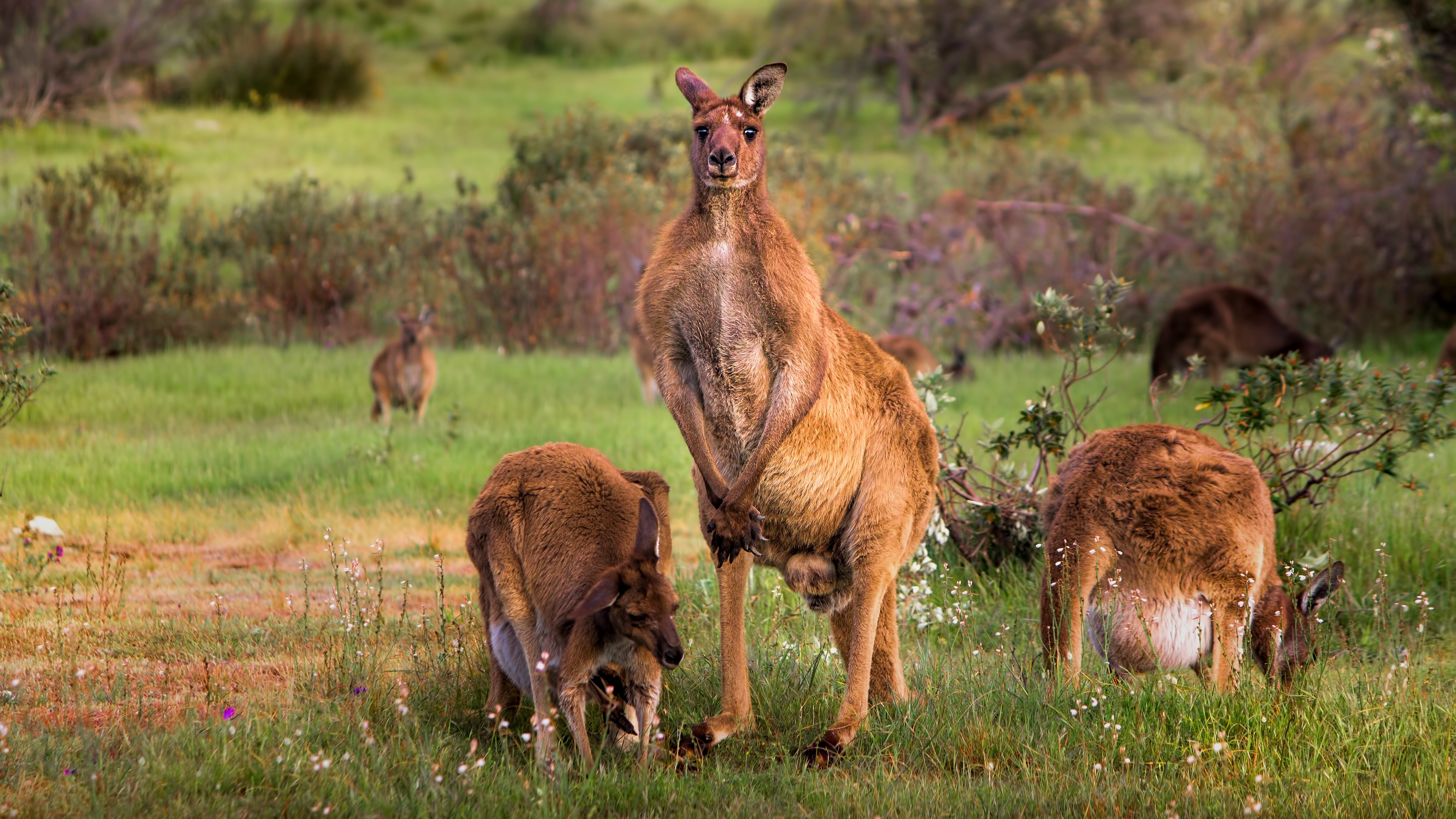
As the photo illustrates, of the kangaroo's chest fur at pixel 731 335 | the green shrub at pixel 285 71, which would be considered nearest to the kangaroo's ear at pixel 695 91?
the kangaroo's chest fur at pixel 731 335

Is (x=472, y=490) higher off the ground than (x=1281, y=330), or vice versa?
(x=1281, y=330)

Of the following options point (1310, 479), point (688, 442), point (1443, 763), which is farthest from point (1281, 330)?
point (688, 442)

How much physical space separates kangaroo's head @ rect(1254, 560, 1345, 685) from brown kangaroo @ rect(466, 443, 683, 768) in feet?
7.47

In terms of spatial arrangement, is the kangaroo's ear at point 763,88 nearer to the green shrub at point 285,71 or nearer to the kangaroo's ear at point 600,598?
the kangaroo's ear at point 600,598

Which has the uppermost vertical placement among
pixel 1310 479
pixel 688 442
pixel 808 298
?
pixel 808 298

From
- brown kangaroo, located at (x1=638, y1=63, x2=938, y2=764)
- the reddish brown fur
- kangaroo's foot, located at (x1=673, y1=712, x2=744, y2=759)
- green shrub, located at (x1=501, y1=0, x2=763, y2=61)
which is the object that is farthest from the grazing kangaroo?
green shrub, located at (x1=501, y1=0, x2=763, y2=61)

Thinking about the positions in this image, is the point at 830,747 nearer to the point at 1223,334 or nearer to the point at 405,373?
the point at 405,373

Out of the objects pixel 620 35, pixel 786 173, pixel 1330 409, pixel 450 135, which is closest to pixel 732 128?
pixel 1330 409

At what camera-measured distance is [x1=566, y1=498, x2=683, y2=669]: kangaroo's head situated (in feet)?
13.1

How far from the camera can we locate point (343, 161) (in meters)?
24.9

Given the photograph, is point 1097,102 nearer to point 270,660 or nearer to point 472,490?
point 472,490

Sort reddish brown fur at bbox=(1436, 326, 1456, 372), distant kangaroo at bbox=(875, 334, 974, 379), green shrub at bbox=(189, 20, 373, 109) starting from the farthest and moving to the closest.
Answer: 1. green shrub at bbox=(189, 20, 373, 109)
2. distant kangaroo at bbox=(875, 334, 974, 379)
3. reddish brown fur at bbox=(1436, 326, 1456, 372)

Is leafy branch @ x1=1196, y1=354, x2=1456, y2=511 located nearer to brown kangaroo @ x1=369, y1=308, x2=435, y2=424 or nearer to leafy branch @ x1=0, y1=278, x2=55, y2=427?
leafy branch @ x1=0, y1=278, x2=55, y2=427

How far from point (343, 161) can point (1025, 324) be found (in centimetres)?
1421
